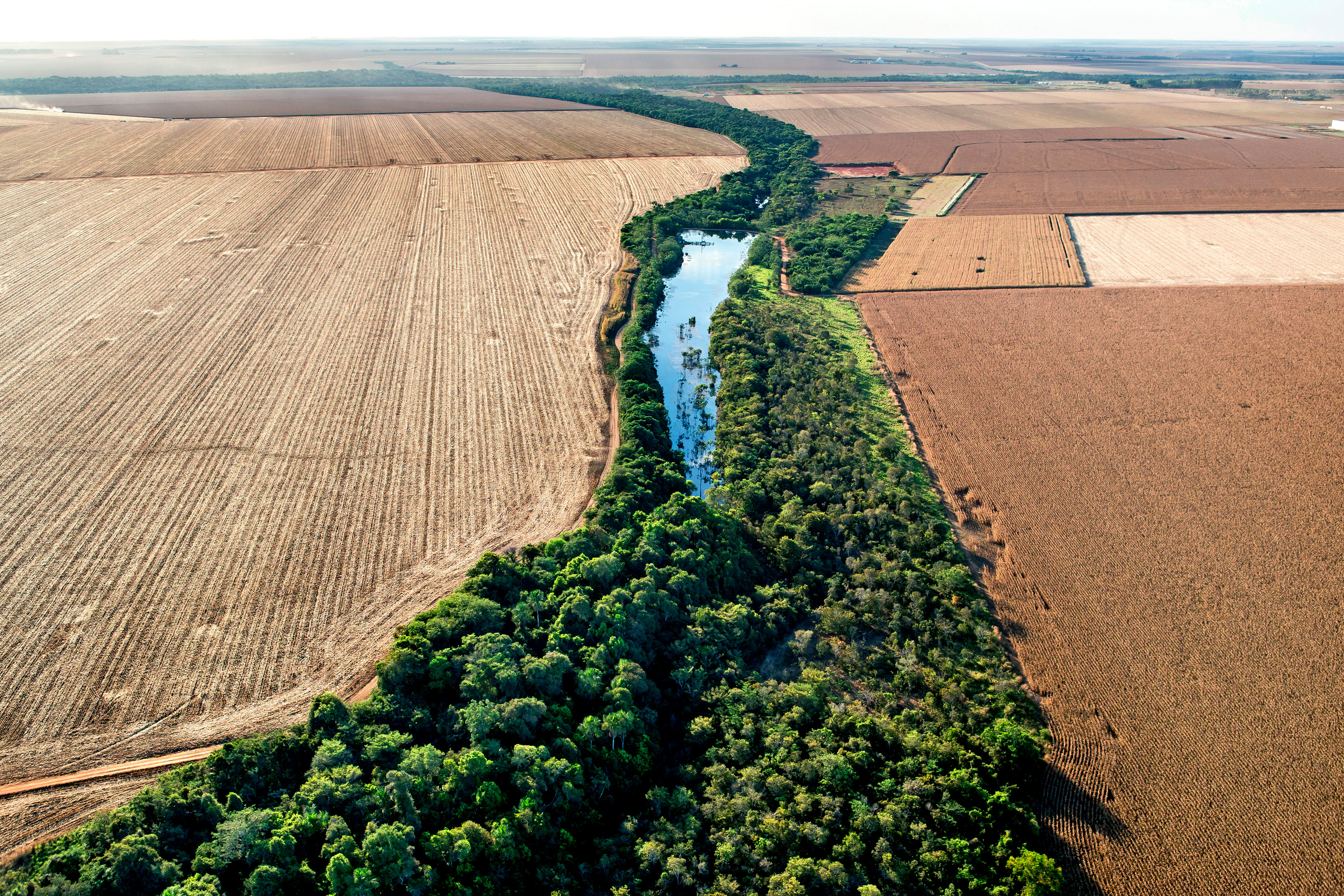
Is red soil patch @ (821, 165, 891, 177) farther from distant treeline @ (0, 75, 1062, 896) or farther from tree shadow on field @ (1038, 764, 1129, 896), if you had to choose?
tree shadow on field @ (1038, 764, 1129, 896)

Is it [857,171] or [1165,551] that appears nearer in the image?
[1165,551]

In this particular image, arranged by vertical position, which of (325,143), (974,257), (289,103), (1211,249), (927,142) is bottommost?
(974,257)

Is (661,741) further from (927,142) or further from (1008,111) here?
(1008,111)

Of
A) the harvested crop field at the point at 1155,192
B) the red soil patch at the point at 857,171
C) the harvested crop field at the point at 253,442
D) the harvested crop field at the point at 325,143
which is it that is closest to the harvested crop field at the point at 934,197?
the harvested crop field at the point at 1155,192

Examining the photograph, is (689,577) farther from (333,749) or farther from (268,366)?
(268,366)

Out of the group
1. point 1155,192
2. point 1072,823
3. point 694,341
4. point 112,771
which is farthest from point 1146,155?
point 112,771

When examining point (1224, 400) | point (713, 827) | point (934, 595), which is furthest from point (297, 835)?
point (1224, 400)

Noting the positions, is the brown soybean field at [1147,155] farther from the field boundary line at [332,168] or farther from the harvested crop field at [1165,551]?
the harvested crop field at [1165,551]
